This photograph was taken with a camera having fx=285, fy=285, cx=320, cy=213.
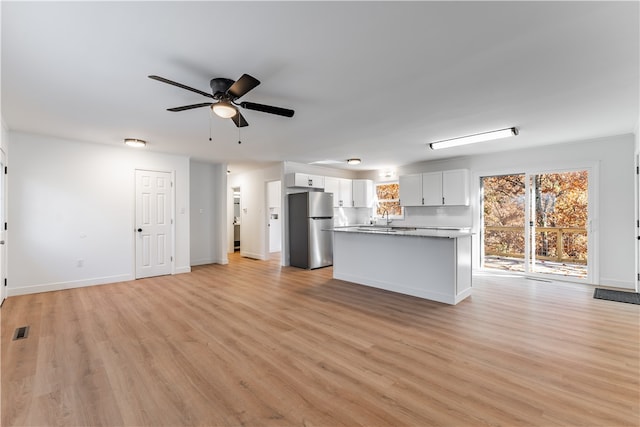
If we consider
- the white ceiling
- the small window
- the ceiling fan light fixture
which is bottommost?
the small window

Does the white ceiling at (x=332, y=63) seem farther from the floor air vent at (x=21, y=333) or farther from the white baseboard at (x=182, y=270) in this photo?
the white baseboard at (x=182, y=270)

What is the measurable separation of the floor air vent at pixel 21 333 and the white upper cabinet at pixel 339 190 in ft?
18.6

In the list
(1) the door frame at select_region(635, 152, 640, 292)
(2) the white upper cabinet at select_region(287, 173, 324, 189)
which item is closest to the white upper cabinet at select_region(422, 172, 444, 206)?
(2) the white upper cabinet at select_region(287, 173, 324, 189)

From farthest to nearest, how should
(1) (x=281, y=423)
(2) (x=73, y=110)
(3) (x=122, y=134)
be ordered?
(3) (x=122, y=134) → (2) (x=73, y=110) → (1) (x=281, y=423)

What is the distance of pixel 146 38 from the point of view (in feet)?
6.51

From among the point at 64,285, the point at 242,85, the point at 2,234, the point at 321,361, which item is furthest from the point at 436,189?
the point at 2,234

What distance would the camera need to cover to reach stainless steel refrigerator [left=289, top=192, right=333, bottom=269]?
21.1ft

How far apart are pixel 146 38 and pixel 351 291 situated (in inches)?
153

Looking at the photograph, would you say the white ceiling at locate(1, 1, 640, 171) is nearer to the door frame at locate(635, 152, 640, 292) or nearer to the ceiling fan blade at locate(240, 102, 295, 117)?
the ceiling fan blade at locate(240, 102, 295, 117)

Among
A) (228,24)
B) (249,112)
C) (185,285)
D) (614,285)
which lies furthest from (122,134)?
(614,285)

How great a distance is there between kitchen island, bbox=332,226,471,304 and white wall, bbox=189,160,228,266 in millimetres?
3410

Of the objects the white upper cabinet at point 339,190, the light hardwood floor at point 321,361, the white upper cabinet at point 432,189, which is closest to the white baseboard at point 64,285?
the light hardwood floor at point 321,361

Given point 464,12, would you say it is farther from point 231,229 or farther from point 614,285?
point 231,229

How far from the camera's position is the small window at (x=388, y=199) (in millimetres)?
7836
